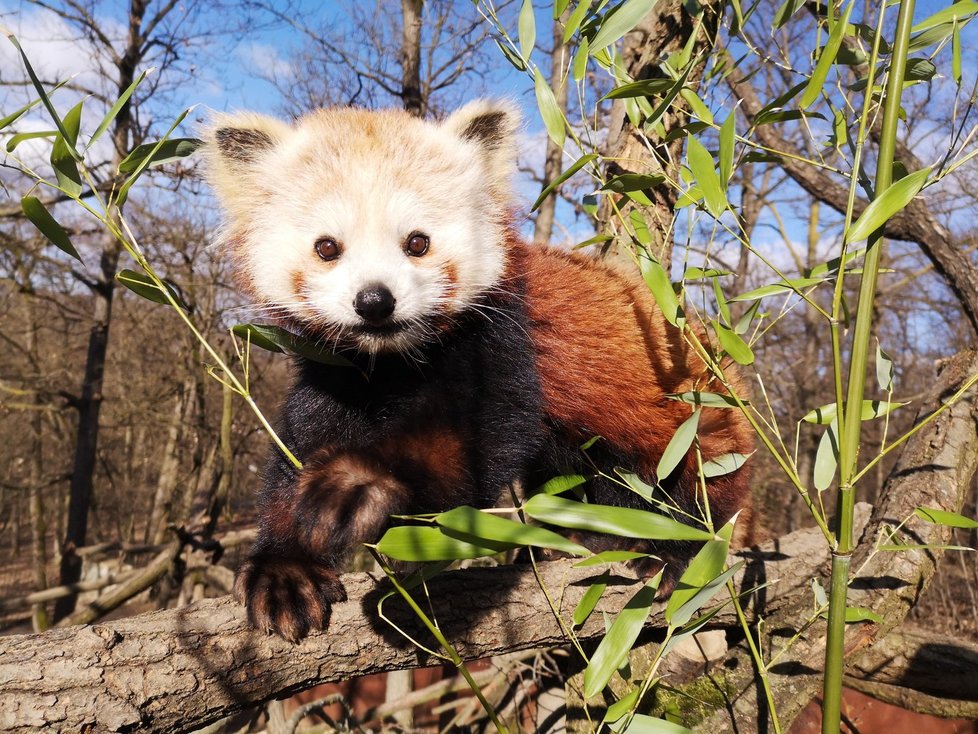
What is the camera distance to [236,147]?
85.1 inches

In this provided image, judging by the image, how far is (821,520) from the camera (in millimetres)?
1163

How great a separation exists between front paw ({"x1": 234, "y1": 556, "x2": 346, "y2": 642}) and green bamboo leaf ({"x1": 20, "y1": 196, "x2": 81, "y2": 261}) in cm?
93

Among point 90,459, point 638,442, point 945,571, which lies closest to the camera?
point 638,442

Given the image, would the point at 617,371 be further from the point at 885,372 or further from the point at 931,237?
the point at 931,237

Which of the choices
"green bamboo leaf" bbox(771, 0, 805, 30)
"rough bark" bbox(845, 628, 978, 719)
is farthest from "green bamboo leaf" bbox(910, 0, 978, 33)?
"rough bark" bbox(845, 628, 978, 719)

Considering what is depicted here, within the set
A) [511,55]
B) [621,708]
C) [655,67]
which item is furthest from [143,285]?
[655,67]

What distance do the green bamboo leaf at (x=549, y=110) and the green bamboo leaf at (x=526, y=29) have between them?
0.19 feet

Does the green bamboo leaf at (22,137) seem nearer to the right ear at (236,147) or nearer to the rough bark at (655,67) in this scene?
the right ear at (236,147)

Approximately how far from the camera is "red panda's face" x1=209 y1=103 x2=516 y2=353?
185 centimetres

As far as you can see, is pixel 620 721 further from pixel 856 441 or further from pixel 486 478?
pixel 486 478

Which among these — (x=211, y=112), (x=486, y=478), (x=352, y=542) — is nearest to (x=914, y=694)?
(x=486, y=478)

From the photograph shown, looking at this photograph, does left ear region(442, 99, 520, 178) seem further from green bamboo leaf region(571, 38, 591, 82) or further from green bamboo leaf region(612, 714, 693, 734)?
green bamboo leaf region(612, 714, 693, 734)

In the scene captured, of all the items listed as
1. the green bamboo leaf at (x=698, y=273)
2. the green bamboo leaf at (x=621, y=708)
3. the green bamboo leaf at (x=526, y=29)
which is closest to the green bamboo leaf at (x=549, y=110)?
→ the green bamboo leaf at (x=526, y=29)

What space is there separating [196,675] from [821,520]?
4.53 ft
